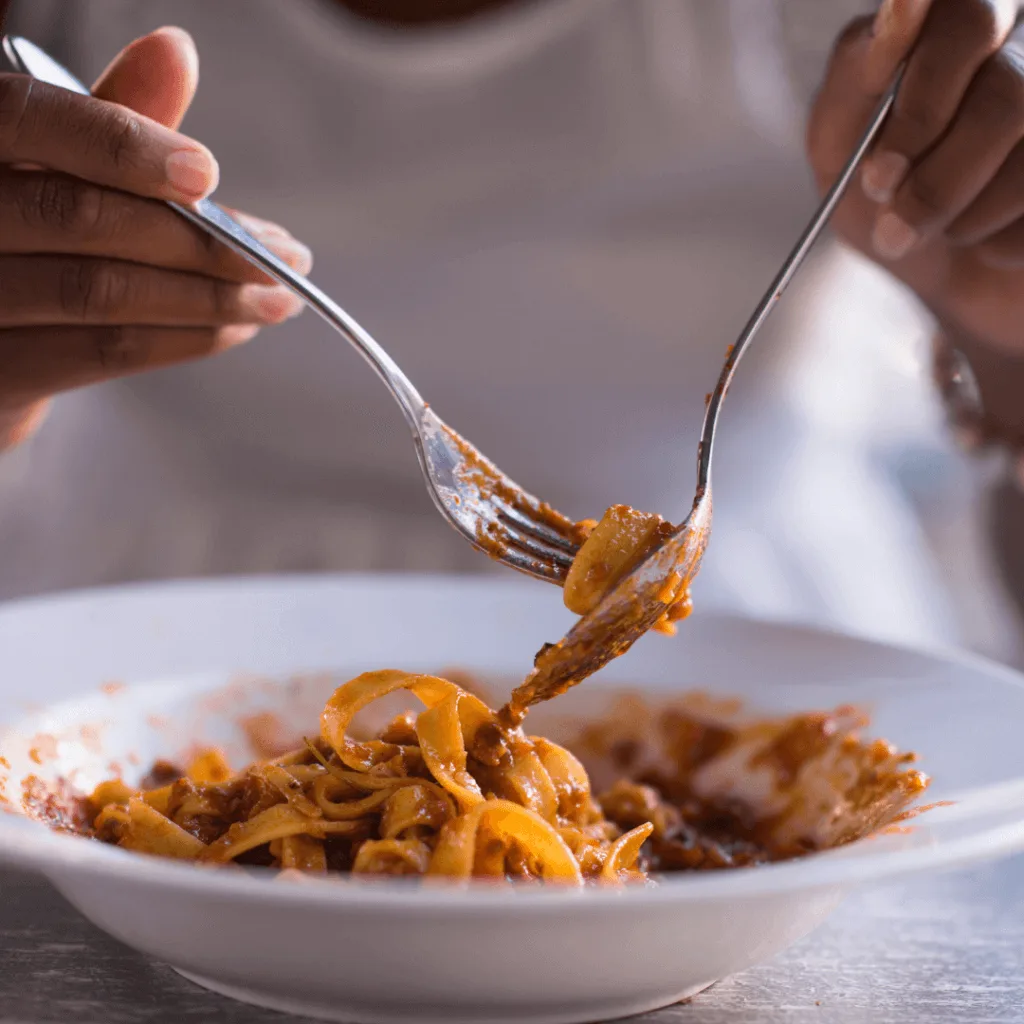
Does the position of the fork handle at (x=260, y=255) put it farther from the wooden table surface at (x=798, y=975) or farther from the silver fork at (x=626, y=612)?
the wooden table surface at (x=798, y=975)

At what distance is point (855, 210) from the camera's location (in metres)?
2.16

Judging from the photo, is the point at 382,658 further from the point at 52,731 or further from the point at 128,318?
the point at 128,318

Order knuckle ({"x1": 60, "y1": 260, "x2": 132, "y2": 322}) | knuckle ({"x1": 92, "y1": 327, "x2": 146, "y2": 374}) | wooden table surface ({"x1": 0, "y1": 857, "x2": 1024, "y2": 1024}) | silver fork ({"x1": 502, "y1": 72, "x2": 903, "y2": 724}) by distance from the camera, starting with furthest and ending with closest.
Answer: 1. knuckle ({"x1": 92, "y1": 327, "x2": 146, "y2": 374})
2. knuckle ({"x1": 60, "y1": 260, "x2": 132, "y2": 322})
3. silver fork ({"x1": 502, "y1": 72, "x2": 903, "y2": 724})
4. wooden table surface ({"x1": 0, "y1": 857, "x2": 1024, "y2": 1024})

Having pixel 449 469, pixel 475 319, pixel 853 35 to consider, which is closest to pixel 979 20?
pixel 853 35

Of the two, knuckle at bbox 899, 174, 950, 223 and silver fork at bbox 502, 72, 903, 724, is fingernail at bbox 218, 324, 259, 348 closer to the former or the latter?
silver fork at bbox 502, 72, 903, 724

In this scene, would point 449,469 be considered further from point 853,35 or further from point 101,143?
point 853,35

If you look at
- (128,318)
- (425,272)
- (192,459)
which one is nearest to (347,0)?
(425,272)

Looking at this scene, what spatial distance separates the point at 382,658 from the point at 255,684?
18 cm

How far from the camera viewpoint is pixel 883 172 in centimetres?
166

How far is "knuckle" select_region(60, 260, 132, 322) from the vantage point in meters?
1.53

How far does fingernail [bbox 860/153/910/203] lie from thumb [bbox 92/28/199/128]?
0.91m

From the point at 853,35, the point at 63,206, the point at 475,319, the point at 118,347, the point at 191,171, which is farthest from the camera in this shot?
the point at 475,319

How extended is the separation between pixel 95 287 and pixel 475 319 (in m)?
1.31

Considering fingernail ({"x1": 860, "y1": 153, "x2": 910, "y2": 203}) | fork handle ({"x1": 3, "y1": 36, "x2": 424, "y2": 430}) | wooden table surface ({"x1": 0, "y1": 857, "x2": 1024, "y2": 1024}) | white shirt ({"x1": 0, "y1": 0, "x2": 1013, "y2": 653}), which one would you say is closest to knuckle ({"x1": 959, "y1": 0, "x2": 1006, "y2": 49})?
fingernail ({"x1": 860, "y1": 153, "x2": 910, "y2": 203})
